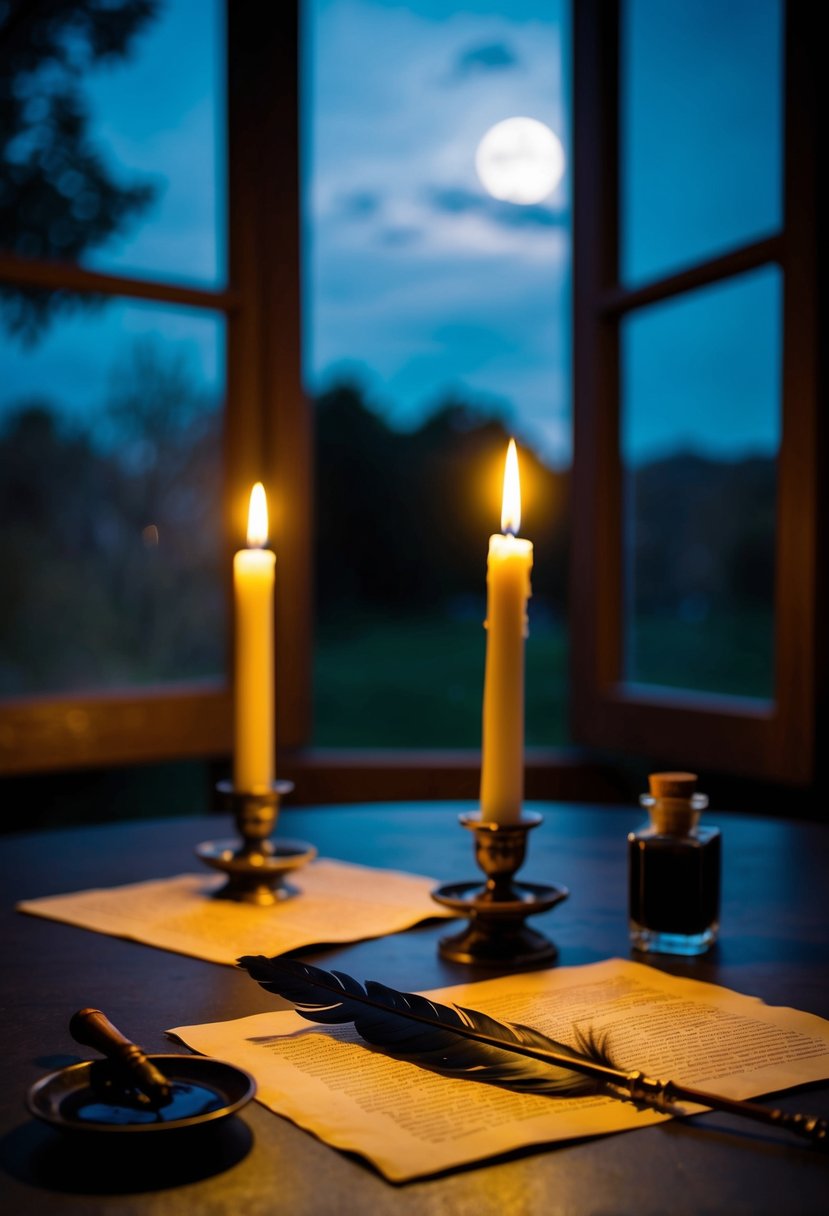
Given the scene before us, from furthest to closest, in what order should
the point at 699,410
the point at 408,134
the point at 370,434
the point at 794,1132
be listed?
1. the point at 370,434
2. the point at 408,134
3. the point at 699,410
4. the point at 794,1132

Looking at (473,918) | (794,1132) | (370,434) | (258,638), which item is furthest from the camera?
(370,434)

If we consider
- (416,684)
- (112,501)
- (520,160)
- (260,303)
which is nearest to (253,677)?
(112,501)

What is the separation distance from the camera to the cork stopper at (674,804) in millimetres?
917

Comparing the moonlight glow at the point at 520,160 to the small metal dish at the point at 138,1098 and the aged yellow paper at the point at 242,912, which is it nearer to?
the aged yellow paper at the point at 242,912

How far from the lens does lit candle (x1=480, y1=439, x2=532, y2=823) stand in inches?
34.8

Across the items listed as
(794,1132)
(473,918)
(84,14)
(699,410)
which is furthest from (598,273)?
(794,1132)

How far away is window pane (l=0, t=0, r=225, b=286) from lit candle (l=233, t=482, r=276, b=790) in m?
1.37

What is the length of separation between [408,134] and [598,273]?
2.08 feet

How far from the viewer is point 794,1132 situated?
56 centimetres

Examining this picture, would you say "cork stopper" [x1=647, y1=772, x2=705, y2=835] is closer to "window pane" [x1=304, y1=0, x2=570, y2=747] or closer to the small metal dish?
the small metal dish

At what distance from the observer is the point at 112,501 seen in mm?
2293

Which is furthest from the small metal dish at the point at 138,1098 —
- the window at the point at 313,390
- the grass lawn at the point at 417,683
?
the grass lawn at the point at 417,683

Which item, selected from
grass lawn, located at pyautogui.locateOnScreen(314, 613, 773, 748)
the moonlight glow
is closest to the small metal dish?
grass lawn, located at pyautogui.locateOnScreen(314, 613, 773, 748)

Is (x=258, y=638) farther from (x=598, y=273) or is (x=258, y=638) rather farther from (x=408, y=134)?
(x=408, y=134)
